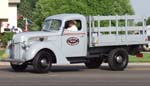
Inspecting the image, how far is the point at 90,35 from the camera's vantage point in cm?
2262

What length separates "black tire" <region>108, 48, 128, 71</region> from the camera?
2277 cm

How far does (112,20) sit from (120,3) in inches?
2326

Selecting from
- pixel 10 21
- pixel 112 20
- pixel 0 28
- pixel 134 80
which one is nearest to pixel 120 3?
pixel 10 21

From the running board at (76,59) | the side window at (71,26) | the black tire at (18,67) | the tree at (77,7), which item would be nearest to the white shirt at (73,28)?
the side window at (71,26)

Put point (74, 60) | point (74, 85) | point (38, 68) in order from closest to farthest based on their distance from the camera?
point (74, 85)
point (38, 68)
point (74, 60)

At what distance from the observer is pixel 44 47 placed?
2111cm

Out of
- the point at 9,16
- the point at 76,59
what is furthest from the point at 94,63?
the point at 9,16

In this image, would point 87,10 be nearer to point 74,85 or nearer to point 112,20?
point 112,20

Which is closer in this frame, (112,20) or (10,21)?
(112,20)

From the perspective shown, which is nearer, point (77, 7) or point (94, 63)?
point (94, 63)

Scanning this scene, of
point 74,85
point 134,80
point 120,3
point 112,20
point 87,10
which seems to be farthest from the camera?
point 120,3

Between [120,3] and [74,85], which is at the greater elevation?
[120,3]

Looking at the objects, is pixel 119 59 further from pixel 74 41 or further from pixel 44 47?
pixel 44 47

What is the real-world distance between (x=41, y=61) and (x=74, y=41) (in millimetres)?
1851
